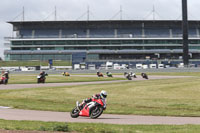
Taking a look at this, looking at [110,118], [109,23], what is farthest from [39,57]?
→ [110,118]

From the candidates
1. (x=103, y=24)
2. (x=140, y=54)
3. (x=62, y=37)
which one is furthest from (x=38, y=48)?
(x=140, y=54)

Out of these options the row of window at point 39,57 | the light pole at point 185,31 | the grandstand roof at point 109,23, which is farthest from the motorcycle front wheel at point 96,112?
the grandstand roof at point 109,23

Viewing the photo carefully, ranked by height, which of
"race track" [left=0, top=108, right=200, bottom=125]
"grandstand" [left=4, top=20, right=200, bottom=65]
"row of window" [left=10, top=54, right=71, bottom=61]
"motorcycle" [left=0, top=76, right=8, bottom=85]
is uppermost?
"grandstand" [left=4, top=20, right=200, bottom=65]

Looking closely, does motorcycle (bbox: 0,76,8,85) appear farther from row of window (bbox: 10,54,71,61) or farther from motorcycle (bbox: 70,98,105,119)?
row of window (bbox: 10,54,71,61)

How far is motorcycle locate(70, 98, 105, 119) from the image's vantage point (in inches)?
558

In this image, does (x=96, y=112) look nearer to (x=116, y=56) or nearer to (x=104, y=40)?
(x=116, y=56)

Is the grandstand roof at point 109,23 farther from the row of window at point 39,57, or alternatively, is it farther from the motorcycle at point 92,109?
the motorcycle at point 92,109

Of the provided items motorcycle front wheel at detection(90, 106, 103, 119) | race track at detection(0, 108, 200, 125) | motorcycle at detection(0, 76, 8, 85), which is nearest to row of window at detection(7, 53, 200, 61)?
motorcycle at detection(0, 76, 8, 85)

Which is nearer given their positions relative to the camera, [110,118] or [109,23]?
[110,118]

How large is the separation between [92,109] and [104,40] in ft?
394

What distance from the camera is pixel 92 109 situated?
1434 centimetres

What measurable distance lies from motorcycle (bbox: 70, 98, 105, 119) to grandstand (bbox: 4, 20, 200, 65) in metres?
114

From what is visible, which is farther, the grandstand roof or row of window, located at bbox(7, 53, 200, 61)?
the grandstand roof

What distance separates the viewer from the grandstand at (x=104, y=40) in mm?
131250
